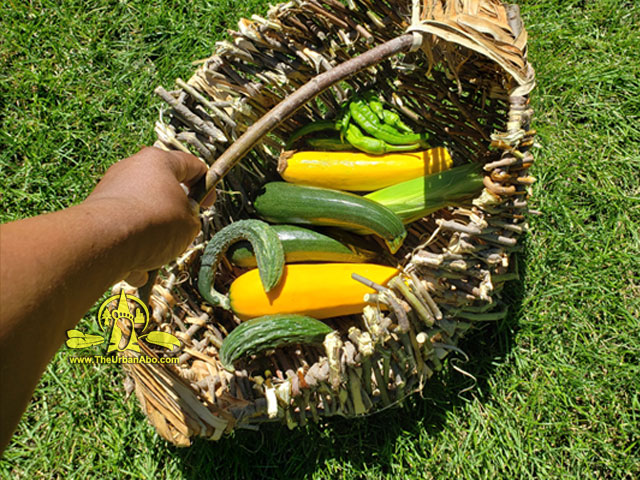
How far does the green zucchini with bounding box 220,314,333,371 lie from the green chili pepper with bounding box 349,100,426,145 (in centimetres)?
97

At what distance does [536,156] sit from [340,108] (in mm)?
1190

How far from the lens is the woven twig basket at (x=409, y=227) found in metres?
2.11

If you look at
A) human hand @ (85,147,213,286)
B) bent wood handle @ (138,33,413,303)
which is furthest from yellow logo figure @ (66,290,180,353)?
human hand @ (85,147,213,286)

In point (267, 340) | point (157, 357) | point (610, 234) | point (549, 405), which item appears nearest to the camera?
point (157, 357)

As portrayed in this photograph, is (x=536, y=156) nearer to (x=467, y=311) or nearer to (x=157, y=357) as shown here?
(x=467, y=311)

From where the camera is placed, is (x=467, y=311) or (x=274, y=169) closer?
(x=467, y=311)

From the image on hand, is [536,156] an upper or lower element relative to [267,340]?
upper

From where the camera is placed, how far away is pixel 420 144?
2787 mm

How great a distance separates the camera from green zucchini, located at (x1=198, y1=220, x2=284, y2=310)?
2535mm

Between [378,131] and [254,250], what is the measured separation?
832 millimetres

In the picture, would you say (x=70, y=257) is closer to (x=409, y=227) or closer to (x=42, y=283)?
(x=42, y=283)

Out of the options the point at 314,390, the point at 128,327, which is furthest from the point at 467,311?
the point at 128,327

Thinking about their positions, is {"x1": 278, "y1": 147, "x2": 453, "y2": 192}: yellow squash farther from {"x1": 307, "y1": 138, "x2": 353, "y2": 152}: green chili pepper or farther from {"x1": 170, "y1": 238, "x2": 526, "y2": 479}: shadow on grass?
{"x1": 170, "y1": 238, "x2": 526, "y2": 479}: shadow on grass

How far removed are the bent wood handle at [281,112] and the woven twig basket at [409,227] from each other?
2 centimetres
